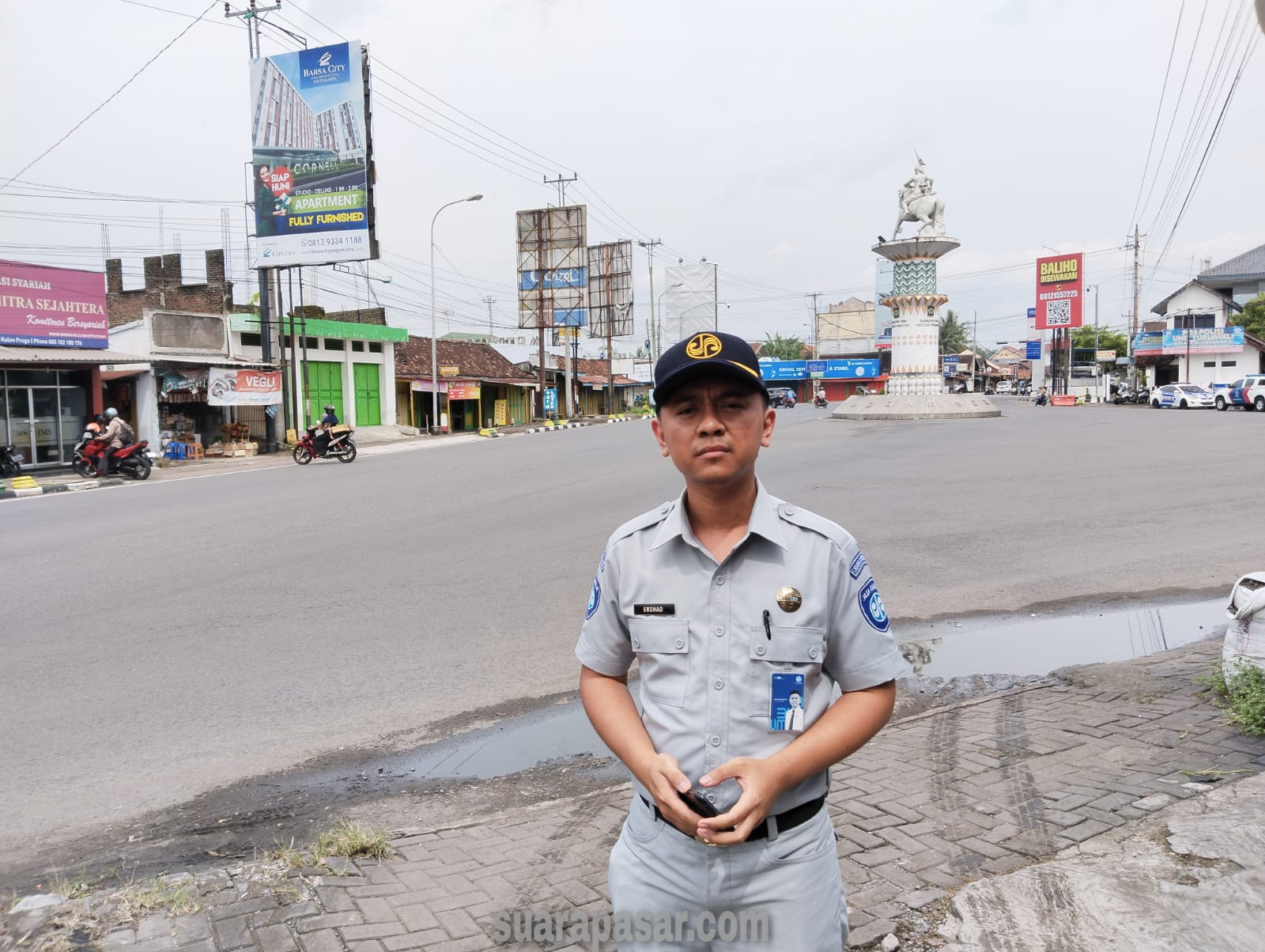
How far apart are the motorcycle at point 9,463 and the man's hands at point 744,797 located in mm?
21733

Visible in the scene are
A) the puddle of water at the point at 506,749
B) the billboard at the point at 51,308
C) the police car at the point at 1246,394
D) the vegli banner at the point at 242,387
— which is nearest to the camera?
the puddle of water at the point at 506,749

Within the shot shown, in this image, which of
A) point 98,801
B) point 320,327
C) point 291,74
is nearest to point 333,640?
point 98,801

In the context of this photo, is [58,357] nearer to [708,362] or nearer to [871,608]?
[708,362]

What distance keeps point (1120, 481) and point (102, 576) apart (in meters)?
12.7

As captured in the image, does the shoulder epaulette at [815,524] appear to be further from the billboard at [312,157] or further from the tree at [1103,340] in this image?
the tree at [1103,340]

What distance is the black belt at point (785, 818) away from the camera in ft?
5.47

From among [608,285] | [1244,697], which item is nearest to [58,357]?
[1244,697]

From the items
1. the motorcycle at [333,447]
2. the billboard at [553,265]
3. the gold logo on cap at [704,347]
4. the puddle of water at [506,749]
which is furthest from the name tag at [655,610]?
the billboard at [553,265]

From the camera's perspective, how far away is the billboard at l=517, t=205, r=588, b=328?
174 ft

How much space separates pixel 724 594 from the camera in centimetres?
173

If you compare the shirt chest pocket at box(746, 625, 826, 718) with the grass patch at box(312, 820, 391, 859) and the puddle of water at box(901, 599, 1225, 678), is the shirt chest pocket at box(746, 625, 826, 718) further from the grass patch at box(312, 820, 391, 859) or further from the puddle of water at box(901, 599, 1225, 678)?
the puddle of water at box(901, 599, 1225, 678)

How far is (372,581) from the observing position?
306 inches

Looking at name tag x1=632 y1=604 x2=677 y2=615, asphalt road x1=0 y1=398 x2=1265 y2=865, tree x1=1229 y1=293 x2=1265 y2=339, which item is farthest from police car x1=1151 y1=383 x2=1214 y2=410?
name tag x1=632 y1=604 x2=677 y2=615

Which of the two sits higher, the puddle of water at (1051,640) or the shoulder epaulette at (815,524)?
the shoulder epaulette at (815,524)
